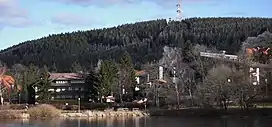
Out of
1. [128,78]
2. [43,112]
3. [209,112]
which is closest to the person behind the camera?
[209,112]

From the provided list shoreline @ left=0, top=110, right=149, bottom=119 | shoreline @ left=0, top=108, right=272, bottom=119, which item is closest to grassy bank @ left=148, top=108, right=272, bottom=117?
shoreline @ left=0, top=108, right=272, bottom=119

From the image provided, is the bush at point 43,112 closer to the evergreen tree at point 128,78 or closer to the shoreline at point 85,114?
the shoreline at point 85,114

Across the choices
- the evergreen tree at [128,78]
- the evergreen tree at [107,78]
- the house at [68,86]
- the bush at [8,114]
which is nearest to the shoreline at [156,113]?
the bush at [8,114]

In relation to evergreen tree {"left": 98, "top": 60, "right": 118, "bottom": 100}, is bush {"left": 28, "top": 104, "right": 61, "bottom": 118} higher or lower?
lower

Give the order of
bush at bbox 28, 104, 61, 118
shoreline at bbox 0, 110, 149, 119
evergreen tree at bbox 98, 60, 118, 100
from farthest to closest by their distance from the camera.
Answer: evergreen tree at bbox 98, 60, 118, 100
shoreline at bbox 0, 110, 149, 119
bush at bbox 28, 104, 61, 118

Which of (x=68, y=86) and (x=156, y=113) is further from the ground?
(x=68, y=86)

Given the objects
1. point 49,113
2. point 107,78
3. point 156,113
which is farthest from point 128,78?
point 49,113

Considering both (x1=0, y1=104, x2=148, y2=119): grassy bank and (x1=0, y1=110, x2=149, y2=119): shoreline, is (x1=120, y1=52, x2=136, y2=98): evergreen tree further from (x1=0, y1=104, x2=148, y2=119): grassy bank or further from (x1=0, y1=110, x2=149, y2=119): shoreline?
(x1=0, y1=104, x2=148, y2=119): grassy bank

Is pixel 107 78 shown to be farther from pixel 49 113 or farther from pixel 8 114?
pixel 8 114

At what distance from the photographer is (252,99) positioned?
2670 inches

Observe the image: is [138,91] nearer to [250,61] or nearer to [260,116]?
[250,61]

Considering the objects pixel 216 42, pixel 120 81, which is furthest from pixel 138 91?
pixel 216 42

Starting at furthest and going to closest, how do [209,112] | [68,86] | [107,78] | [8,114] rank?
[68,86] < [107,78] < [8,114] < [209,112]

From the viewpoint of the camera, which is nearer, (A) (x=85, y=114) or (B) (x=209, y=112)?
(B) (x=209, y=112)
